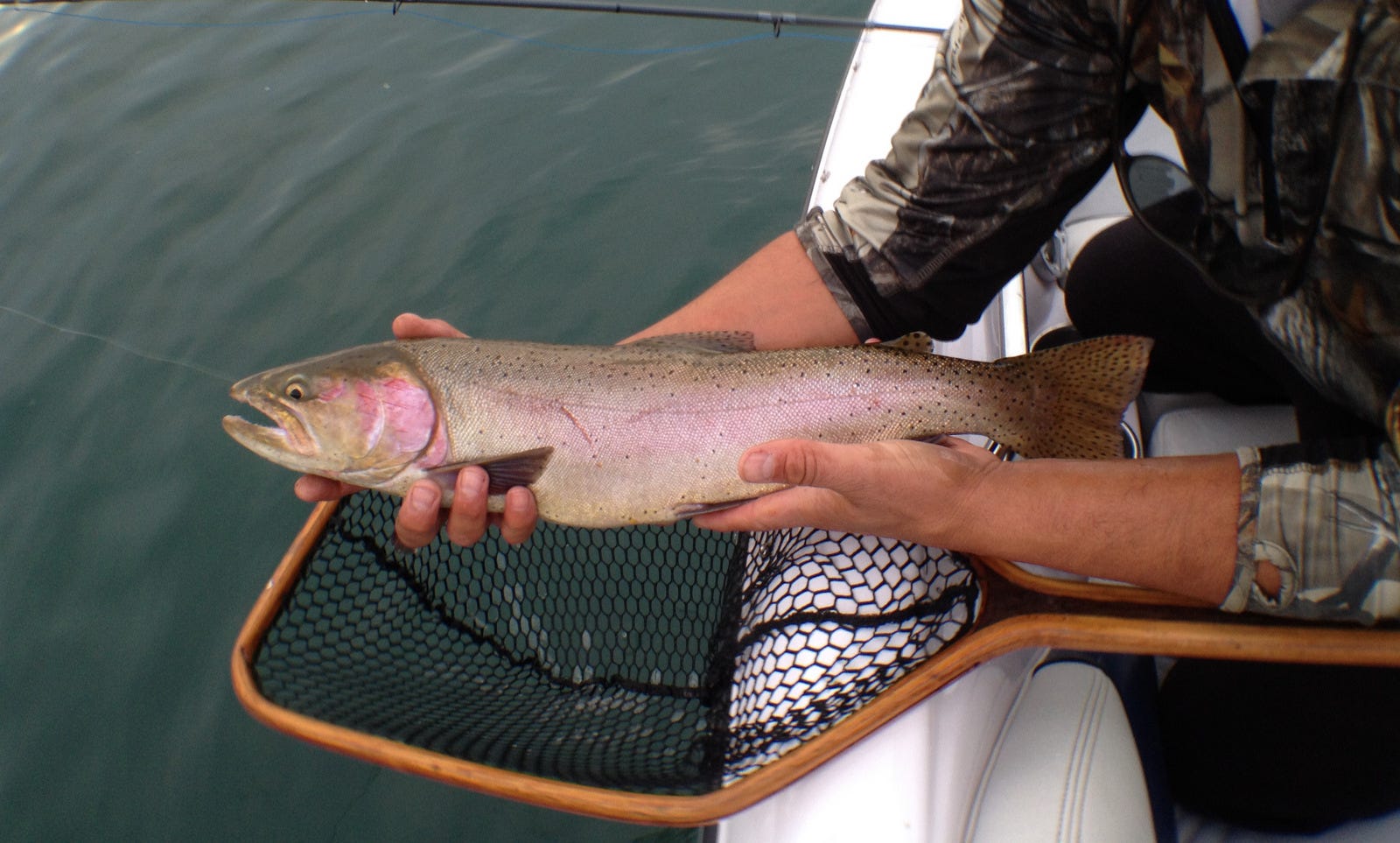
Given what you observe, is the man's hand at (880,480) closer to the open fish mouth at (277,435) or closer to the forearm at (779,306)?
the forearm at (779,306)

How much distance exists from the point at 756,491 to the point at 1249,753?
1.31 meters

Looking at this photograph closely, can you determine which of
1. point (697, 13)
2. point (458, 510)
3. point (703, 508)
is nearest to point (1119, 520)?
point (703, 508)

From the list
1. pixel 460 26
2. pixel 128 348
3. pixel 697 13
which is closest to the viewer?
pixel 697 13

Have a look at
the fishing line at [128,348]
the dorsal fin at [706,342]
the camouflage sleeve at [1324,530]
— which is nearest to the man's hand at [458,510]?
the dorsal fin at [706,342]

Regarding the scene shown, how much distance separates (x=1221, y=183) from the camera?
185 centimetres

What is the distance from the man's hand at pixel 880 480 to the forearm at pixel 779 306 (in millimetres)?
707

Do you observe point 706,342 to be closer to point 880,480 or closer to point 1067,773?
point 880,480

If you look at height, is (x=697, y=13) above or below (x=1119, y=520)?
above

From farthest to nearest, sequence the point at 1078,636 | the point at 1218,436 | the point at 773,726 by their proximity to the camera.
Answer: the point at 1218,436
the point at 773,726
the point at 1078,636

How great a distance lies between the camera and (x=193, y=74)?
24.1 feet

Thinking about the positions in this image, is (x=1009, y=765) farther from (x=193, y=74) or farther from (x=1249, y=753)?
(x=193, y=74)

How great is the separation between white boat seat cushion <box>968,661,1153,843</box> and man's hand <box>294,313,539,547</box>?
4.33 ft

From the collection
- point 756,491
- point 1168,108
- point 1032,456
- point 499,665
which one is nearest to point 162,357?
point 499,665

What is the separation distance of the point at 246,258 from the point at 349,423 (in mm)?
3844
